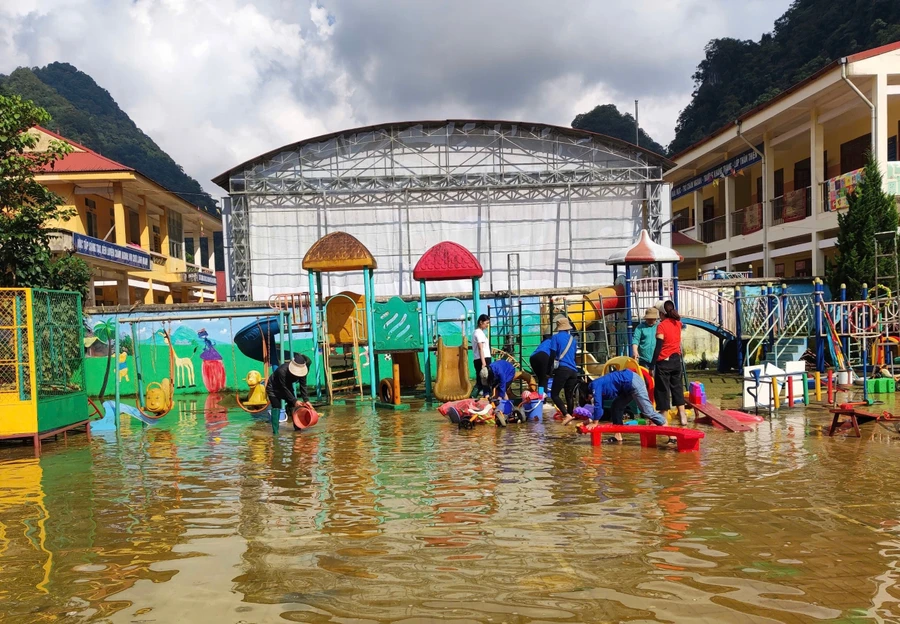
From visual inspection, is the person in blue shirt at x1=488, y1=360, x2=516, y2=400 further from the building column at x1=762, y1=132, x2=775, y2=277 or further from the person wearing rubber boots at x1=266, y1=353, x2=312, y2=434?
the building column at x1=762, y1=132, x2=775, y2=277

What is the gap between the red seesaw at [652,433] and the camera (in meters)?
9.44

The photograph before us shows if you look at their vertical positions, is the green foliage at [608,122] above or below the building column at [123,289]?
above

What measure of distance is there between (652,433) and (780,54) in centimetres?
4487

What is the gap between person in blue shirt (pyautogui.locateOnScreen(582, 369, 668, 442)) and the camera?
10.5m

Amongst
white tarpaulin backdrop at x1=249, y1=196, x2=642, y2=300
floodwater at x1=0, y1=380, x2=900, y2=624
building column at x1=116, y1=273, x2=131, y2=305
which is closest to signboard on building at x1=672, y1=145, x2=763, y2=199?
white tarpaulin backdrop at x1=249, y1=196, x2=642, y2=300

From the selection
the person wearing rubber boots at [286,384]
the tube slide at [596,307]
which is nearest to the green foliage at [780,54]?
the tube slide at [596,307]

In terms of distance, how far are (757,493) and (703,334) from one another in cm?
1620

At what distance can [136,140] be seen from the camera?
73000mm

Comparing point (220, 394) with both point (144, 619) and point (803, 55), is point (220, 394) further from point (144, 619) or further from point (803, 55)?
point (803, 55)

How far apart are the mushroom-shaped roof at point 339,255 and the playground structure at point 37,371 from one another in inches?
222

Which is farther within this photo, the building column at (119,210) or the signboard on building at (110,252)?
the building column at (119,210)

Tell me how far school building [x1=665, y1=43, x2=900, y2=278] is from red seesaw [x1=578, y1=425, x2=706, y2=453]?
1648 centimetres

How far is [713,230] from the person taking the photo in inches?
1404

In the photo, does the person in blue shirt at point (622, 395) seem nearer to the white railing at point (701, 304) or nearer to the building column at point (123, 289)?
the white railing at point (701, 304)
